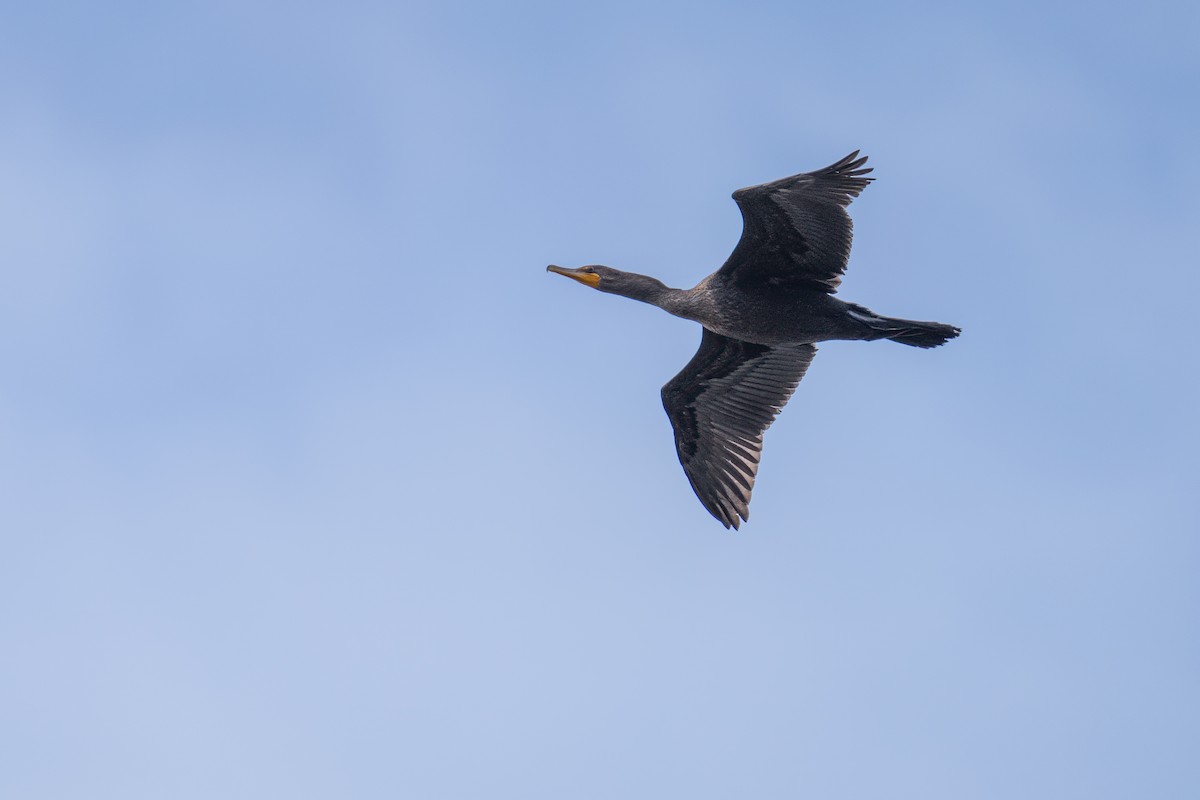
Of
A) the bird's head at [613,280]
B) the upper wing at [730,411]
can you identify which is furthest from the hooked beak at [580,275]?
the upper wing at [730,411]

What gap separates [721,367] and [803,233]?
2.18 meters

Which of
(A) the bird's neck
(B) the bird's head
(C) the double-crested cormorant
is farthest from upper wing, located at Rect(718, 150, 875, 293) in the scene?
(B) the bird's head

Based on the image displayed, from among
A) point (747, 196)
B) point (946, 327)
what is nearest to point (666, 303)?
point (747, 196)

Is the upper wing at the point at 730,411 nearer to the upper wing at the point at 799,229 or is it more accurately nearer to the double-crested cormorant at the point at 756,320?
the double-crested cormorant at the point at 756,320

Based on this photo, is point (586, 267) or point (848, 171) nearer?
point (848, 171)

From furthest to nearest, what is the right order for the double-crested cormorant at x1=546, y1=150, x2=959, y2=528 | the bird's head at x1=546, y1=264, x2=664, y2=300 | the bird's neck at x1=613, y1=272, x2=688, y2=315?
the bird's head at x1=546, y1=264, x2=664, y2=300 → the bird's neck at x1=613, y1=272, x2=688, y2=315 → the double-crested cormorant at x1=546, y1=150, x2=959, y2=528

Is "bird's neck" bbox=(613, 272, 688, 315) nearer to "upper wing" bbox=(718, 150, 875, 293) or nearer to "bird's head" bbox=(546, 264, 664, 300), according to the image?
"bird's head" bbox=(546, 264, 664, 300)

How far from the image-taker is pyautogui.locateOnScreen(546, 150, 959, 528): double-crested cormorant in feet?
40.4

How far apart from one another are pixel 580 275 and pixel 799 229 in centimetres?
254

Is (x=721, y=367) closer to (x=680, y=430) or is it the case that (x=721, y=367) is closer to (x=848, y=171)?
(x=680, y=430)

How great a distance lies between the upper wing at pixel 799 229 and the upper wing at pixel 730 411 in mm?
1099

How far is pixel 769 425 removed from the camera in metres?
14.1

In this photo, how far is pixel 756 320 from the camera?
1308 cm

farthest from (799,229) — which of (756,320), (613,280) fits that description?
(613,280)
